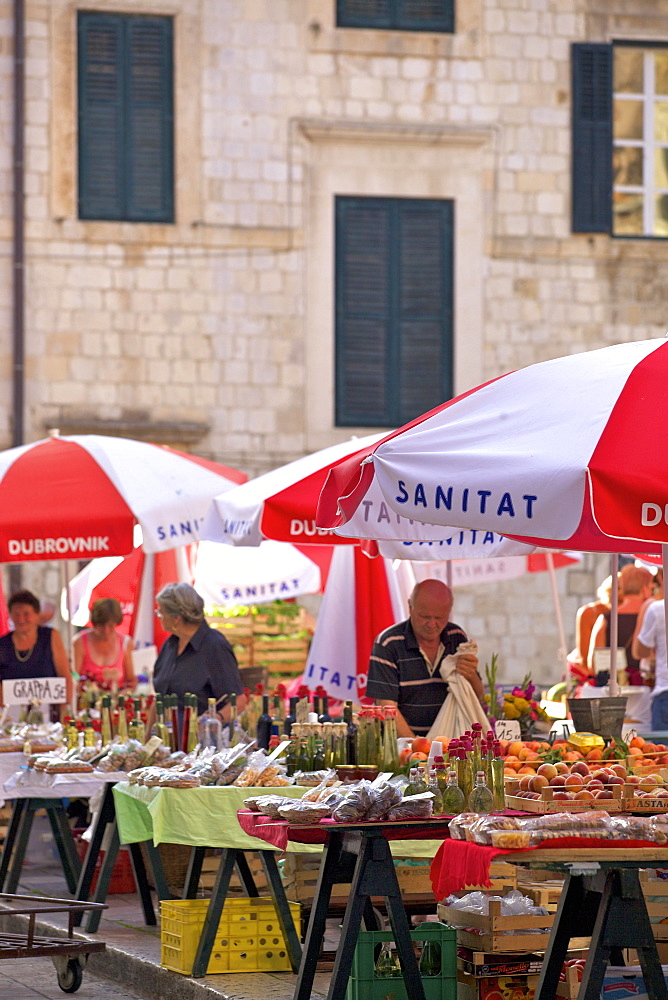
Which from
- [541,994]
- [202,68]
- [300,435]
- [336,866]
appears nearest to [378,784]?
[336,866]

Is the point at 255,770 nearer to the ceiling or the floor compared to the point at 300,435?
nearer to the floor

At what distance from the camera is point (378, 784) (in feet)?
20.4

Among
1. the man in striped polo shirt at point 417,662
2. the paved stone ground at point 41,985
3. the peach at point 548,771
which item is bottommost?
the paved stone ground at point 41,985

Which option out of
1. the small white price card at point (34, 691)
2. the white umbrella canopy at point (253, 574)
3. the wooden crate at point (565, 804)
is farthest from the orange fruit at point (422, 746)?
the white umbrella canopy at point (253, 574)

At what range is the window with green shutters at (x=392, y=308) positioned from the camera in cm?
1919

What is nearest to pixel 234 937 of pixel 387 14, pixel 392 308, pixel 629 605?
pixel 629 605

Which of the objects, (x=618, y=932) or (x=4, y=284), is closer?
(x=618, y=932)

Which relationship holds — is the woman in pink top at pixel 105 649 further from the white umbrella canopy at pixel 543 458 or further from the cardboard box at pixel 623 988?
the cardboard box at pixel 623 988

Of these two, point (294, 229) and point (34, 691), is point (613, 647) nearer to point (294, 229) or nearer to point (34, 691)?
point (34, 691)

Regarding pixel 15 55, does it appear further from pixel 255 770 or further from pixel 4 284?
pixel 255 770

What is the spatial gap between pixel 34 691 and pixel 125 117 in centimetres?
997

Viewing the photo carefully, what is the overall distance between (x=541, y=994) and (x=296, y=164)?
1447 centimetres

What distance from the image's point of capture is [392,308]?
63.5 ft

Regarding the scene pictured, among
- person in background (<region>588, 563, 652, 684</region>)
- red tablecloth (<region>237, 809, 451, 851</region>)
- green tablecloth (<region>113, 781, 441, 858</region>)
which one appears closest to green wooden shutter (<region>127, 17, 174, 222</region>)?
A: person in background (<region>588, 563, 652, 684</region>)
